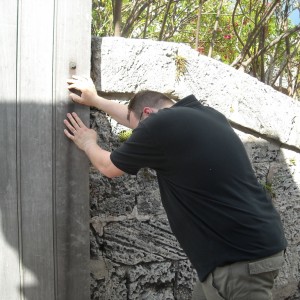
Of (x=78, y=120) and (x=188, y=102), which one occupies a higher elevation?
(x=188, y=102)

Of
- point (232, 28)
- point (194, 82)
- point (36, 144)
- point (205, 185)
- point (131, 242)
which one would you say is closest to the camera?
point (205, 185)

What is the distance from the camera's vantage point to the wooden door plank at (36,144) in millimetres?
2428

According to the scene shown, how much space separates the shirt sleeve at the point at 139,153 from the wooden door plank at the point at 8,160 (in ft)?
1.91

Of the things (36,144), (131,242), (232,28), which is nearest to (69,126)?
(36,144)

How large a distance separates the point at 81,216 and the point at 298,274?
1.89 m

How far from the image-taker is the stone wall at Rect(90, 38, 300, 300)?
9.05 ft

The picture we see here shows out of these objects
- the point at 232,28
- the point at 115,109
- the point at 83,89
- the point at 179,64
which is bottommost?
the point at 115,109

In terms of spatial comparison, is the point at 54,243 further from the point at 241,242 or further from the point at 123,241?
the point at 241,242

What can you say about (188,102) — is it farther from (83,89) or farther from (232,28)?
(232,28)

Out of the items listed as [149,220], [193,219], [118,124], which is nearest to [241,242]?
[193,219]

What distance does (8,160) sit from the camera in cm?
243

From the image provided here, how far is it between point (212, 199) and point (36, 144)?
101 cm

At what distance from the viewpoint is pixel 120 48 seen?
9.05 ft

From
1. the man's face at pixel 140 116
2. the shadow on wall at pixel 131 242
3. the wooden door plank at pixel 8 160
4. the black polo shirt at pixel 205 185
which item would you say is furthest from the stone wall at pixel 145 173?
the black polo shirt at pixel 205 185
